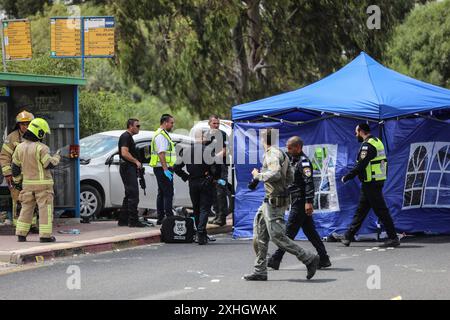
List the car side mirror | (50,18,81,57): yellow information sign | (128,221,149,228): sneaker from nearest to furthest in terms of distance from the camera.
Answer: (128,221,149,228): sneaker
the car side mirror
(50,18,81,57): yellow information sign

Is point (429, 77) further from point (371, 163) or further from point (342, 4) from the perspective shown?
point (371, 163)

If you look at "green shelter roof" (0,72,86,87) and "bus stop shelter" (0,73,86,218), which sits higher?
"green shelter roof" (0,72,86,87)

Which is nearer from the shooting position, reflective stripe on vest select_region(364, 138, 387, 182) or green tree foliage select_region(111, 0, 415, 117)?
reflective stripe on vest select_region(364, 138, 387, 182)

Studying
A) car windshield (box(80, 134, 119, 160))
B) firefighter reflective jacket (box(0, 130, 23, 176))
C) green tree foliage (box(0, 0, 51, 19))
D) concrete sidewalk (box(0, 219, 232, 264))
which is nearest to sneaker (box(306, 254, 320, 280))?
concrete sidewalk (box(0, 219, 232, 264))

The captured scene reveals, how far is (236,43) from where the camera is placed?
27.9 meters

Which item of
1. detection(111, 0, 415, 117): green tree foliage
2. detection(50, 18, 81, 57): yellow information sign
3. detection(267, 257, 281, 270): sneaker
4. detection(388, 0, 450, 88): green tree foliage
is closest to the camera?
detection(267, 257, 281, 270): sneaker

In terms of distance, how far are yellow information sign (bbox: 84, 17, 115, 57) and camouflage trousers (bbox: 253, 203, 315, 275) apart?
30.1 feet

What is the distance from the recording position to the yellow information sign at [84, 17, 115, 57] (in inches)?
749

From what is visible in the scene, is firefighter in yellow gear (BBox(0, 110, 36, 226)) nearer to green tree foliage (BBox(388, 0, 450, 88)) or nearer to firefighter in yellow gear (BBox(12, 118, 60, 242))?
firefighter in yellow gear (BBox(12, 118, 60, 242))

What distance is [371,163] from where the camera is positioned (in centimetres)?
1410

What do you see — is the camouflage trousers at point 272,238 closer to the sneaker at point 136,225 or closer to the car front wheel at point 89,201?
the sneaker at point 136,225

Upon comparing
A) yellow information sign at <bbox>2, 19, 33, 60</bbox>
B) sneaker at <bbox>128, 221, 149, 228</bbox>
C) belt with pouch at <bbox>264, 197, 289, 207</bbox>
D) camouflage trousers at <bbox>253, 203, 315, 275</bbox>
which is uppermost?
yellow information sign at <bbox>2, 19, 33, 60</bbox>
